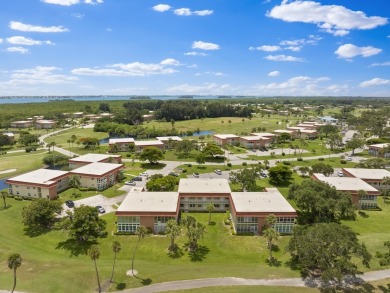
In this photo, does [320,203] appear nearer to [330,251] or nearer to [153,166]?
[330,251]

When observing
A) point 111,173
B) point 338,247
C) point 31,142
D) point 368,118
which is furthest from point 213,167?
point 368,118

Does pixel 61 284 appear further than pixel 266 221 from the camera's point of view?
No

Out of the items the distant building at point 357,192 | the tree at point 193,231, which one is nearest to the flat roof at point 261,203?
the tree at point 193,231

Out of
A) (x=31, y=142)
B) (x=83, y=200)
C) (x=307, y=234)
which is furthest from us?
(x=31, y=142)

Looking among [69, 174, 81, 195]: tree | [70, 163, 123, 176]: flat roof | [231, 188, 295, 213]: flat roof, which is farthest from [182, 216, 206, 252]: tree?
[69, 174, 81, 195]: tree

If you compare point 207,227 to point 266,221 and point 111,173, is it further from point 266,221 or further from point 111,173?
point 111,173

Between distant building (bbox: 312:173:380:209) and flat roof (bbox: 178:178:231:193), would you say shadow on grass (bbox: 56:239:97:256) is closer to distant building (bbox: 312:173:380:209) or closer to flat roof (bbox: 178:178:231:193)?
flat roof (bbox: 178:178:231:193)
